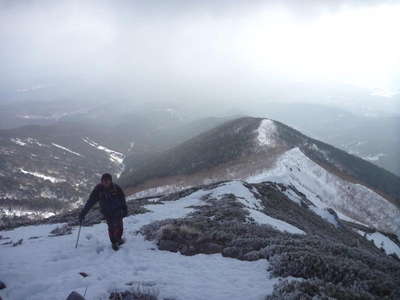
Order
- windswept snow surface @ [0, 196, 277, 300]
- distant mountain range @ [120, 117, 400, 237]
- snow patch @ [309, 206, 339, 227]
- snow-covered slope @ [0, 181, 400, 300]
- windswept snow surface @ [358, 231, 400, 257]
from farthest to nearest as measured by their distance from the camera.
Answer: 1. distant mountain range @ [120, 117, 400, 237]
2. windswept snow surface @ [358, 231, 400, 257]
3. snow patch @ [309, 206, 339, 227]
4. snow-covered slope @ [0, 181, 400, 300]
5. windswept snow surface @ [0, 196, 277, 300]

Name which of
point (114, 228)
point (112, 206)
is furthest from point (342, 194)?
point (112, 206)

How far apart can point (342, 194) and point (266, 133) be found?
27233 millimetres

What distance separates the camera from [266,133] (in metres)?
89.2

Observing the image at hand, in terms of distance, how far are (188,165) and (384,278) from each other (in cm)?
7779

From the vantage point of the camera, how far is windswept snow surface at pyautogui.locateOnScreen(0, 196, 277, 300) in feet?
29.0

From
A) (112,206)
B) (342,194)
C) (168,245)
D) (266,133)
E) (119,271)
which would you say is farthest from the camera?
(266,133)

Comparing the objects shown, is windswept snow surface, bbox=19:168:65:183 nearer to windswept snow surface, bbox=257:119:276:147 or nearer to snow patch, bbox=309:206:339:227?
windswept snow surface, bbox=257:119:276:147

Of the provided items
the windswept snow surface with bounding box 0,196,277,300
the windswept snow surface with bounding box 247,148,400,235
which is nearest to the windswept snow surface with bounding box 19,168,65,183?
the windswept snow surface with bounding box 247,148,400,235

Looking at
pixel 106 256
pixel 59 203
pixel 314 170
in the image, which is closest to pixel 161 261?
pixel 106 256

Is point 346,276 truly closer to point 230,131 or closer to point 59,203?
point 230,131

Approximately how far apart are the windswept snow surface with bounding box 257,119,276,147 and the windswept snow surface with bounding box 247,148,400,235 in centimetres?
1264

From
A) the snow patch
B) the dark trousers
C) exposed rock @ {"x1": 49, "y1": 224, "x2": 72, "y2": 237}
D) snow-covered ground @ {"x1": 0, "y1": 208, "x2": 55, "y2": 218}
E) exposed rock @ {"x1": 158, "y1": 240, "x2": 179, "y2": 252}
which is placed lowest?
snow-covered ground @ {"x1": 0, "y1": 208, "x2": 55, "y2": 218}

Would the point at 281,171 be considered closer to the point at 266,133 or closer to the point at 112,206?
the point at 266,133

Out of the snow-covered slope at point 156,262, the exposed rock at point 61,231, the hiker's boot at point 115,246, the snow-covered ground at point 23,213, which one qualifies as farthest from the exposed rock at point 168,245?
the snow-covered ground at point 23,213
